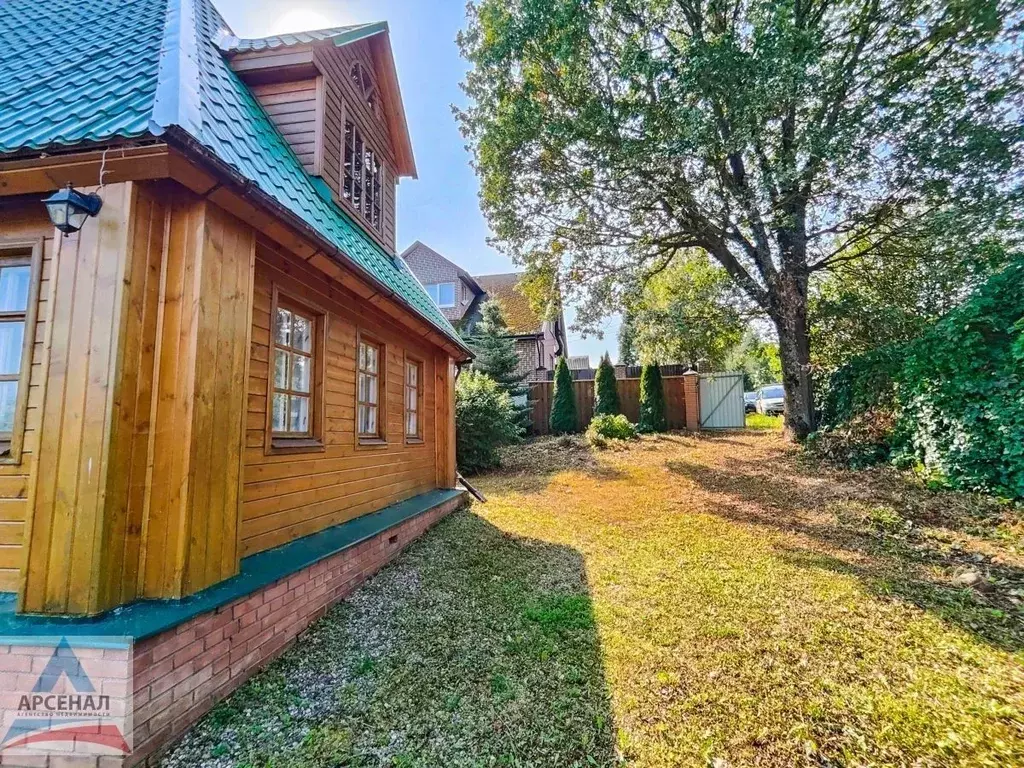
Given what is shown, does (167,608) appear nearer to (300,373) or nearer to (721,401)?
(300,373)

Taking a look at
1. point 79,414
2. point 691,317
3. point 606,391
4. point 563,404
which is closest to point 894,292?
point 691,317

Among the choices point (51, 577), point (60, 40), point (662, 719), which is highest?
point (60, 40)

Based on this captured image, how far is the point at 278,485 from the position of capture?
11.4 ft

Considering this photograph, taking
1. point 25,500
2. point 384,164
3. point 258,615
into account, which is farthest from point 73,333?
point 384,164

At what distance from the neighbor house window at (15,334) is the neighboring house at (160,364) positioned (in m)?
0.01

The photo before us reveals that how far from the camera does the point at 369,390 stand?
5414 mm

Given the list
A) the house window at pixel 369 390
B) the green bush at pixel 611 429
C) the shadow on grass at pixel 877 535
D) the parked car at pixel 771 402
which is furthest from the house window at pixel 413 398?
the parked car at pixel 771 402

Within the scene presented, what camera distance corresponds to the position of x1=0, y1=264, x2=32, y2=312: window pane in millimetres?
2676

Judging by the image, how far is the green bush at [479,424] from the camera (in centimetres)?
1087

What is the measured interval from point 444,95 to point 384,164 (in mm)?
5024

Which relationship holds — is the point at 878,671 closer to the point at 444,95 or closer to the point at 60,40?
the point at 60,40

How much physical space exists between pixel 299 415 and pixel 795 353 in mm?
10221

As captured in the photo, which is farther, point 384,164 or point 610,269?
point 610,269

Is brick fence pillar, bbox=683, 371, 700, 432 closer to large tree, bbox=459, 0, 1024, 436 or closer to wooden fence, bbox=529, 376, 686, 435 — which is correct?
wooden fence, bbox=529, 376, 686, 435
